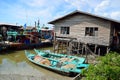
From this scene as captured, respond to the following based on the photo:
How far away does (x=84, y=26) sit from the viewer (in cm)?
1888

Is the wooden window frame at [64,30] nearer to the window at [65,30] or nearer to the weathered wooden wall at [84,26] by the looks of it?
the window at [65,30]

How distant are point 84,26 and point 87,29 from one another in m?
0.48

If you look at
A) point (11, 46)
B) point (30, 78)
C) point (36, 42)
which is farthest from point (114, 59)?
point (36, 42)

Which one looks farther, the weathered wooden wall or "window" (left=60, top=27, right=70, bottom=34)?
"window" (left=60, top=27, right=70, bottom=34)

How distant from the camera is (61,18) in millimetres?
20625

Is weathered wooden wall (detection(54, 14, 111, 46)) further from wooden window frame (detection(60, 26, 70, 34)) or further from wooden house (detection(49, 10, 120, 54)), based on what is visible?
wooden window frame (detection(60, 26, 70, 34))

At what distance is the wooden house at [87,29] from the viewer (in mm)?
17562

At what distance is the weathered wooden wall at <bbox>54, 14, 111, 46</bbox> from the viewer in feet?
57.6

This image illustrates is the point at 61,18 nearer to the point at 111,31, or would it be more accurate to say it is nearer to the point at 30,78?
the point at 111,31

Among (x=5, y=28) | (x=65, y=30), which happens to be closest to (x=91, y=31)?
(x=65, y=30)

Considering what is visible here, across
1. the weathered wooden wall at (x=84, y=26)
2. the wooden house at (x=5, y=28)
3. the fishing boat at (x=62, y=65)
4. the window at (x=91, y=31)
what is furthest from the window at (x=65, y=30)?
the wooden house at (x=5, y=28)

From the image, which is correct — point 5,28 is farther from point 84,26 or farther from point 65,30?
point 84,26

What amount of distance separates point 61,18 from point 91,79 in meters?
15.6

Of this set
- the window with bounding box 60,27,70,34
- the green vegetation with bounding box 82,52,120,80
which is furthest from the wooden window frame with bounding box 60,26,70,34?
the green vegetation with bounding box 82,52,120,80
